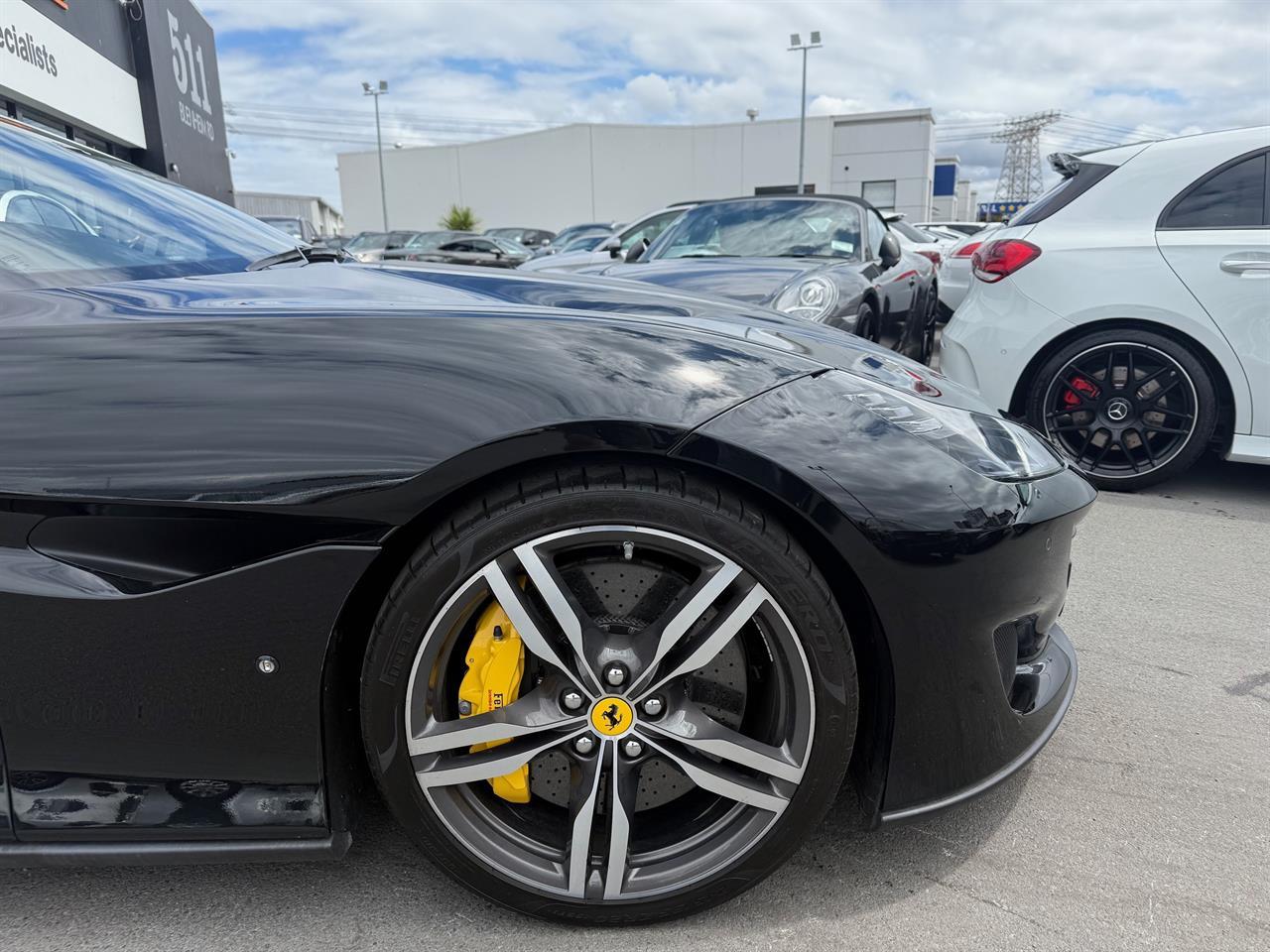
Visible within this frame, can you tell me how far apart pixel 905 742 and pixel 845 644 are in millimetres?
249

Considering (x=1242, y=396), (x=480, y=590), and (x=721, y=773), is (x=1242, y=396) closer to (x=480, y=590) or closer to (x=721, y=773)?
(x=721, y=773)

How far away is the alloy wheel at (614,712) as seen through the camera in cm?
139

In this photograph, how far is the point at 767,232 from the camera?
555cm

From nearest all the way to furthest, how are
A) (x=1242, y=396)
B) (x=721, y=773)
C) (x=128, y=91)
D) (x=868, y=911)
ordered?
(x=721, y=773), (x=868, y=911), (x=1242, y=396), (x=128, y=91)

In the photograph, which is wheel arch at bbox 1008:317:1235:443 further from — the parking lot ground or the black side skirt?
the black side skirt

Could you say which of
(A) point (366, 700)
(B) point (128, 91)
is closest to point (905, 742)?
(A) point (366, 700)

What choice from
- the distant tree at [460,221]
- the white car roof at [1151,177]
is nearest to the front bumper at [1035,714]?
the white car roof at [1151,177]

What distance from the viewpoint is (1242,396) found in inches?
147

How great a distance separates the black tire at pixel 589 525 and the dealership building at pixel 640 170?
40.1 m

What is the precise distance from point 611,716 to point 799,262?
4.00m

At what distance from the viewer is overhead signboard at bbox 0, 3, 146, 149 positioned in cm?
845

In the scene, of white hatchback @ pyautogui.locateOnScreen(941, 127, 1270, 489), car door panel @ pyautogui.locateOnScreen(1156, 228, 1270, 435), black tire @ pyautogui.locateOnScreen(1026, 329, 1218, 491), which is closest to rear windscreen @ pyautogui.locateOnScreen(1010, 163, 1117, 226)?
white hatchback @ pyautogui.locateOnScreen(941, 127, 1270, 489)

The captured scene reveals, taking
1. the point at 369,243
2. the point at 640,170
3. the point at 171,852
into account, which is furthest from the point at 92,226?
the point at 640,170

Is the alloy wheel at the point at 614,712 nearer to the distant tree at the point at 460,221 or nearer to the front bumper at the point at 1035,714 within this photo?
the front bumper at the point at 1035,714
